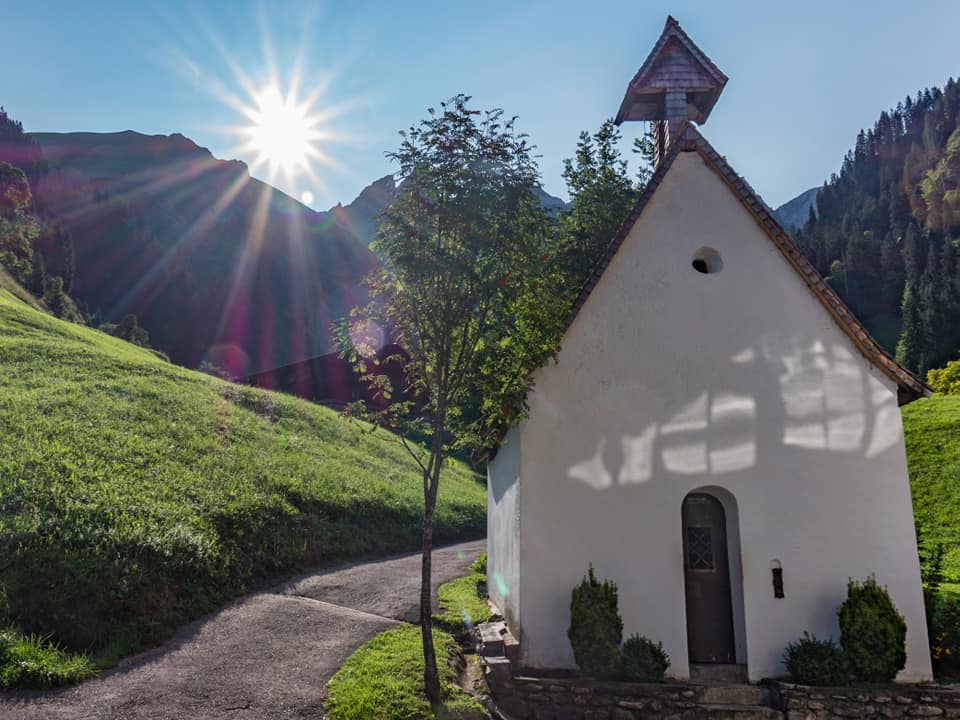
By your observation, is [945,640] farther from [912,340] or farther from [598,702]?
[912,340]

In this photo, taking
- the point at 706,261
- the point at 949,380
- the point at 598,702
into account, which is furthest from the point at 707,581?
the point at 949,380

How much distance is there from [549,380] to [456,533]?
17.3 m

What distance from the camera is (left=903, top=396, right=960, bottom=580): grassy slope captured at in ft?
65.8

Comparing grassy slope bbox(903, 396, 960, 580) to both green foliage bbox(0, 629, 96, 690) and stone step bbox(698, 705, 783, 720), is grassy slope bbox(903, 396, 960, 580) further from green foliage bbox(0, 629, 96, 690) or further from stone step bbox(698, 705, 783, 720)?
green foliage bbox(0, 629, 96, 690)

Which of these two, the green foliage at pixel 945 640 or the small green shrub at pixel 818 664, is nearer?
the small green shrub at pixel 818 664

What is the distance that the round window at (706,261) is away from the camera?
11430mm

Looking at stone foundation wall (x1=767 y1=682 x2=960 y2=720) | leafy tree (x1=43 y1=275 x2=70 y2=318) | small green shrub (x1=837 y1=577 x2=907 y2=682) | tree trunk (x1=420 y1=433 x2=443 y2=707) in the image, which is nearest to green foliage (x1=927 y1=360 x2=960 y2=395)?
small green shrub (x1=837 y1=577 x2=907 y2=682)

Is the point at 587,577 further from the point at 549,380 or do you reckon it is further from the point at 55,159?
the point at 55,159

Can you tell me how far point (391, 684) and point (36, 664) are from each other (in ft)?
15.0

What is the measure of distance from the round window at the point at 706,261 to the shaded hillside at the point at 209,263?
8509cm

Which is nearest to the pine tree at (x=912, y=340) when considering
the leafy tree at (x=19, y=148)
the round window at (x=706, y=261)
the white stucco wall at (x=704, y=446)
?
the white stucco wall at (x=704, y=446)

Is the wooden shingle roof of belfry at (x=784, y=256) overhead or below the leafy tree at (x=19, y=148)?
below

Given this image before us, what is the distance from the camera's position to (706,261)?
38.0 ft

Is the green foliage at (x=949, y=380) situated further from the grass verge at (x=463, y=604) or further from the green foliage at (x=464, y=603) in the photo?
the grass verge at (x=463, y=604)
